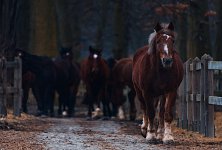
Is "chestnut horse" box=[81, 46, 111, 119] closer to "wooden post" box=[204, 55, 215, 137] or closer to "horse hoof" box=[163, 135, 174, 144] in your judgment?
"wooden post" box=[204, 55, 215, 137]

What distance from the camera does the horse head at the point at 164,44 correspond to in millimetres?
14586

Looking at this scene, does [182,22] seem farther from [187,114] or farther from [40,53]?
[187,114]

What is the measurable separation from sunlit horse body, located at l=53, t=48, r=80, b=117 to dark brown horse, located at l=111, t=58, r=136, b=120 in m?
2.20

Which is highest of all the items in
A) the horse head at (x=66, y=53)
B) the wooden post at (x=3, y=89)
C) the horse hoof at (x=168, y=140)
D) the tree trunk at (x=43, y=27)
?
the tree trunk at (x=43, y=27)

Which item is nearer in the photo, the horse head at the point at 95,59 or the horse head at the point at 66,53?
the horse head at the point at 95,59

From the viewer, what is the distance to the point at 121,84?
26438 millimetres

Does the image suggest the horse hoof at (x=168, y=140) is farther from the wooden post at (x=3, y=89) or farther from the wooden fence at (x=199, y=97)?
the wooden post at (x=3, y=89)

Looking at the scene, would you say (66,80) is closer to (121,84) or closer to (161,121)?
(121,84)

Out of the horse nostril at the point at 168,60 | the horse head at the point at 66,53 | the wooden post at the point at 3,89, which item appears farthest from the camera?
the horse head at the point at 66,53

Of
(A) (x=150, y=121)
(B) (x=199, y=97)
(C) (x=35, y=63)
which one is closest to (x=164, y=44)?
(A) (x=150, y=121)

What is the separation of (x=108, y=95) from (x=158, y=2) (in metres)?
3.86

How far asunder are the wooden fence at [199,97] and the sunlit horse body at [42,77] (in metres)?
7.62

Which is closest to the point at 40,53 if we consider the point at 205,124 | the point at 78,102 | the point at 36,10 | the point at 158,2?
the point at 36,10

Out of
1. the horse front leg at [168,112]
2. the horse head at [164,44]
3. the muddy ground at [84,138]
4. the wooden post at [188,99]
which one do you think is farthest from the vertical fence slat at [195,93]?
the horse head at [164,44]
